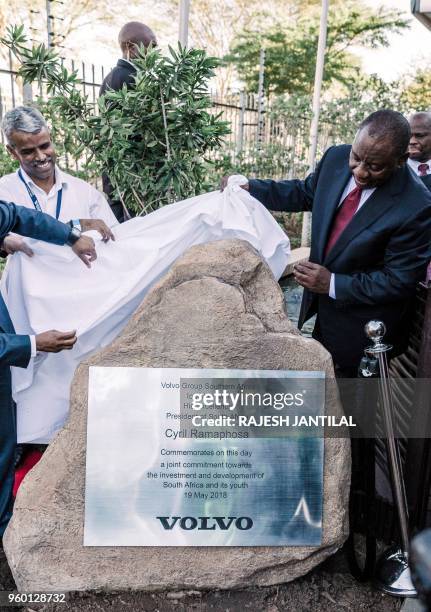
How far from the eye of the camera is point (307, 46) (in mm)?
19000

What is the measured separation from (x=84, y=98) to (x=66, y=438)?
81.4 inches

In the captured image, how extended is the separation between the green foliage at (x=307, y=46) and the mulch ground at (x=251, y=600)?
18.1 m

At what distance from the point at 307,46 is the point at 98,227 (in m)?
18.1

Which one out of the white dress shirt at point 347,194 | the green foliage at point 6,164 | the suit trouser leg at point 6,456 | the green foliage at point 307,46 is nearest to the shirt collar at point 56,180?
the suit trouser leg at point 6,456

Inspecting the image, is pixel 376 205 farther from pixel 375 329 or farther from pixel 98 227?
pixel 98 227

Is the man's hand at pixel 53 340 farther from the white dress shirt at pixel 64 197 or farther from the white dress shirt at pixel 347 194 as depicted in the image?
the white dress shirt at pixel 347 194

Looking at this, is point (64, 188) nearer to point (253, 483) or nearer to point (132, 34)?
point (132, 34)

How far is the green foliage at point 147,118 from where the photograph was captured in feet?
11.2

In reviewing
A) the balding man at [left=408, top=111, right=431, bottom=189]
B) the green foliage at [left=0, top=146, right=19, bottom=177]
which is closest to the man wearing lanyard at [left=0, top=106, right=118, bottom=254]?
the balding man at [left=408, top=111, right=431, bottom=189]

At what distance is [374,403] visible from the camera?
286 cm

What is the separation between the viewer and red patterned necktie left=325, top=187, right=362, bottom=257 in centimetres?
285

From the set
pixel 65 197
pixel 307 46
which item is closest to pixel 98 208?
pixel 65 197

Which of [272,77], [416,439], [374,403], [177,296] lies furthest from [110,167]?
[272,77]

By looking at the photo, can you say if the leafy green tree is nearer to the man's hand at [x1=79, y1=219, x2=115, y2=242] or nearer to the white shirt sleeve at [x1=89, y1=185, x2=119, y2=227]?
the white shirt sleeve at [x1=89, y1=185, x2=119, y2=227]
